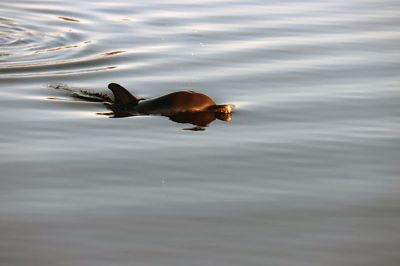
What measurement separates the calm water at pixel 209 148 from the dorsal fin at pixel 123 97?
0.25 metres

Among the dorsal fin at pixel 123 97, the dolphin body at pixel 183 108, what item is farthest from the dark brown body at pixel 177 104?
the dorsal fin at pixel 123 97

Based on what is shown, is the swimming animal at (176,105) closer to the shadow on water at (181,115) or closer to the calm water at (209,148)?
the shadow on water at (181,115)

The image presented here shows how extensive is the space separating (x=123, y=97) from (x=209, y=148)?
4.24ft

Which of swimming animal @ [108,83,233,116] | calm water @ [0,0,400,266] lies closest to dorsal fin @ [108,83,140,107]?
swimming animal @ [108,83,233,116]

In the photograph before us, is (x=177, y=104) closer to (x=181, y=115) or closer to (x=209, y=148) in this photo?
(x=181, y=115)

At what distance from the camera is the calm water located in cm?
452

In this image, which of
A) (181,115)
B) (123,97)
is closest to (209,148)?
(181,115)

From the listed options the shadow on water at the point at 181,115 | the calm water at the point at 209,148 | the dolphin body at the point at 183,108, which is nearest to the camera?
the calm water at the point at 209,148

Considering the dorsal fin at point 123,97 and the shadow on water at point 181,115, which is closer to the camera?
the shadow on water at point 181,115

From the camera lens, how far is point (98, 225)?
4.70 meters

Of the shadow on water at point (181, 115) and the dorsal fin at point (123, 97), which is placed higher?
the dorsal fin at point (123, 97)

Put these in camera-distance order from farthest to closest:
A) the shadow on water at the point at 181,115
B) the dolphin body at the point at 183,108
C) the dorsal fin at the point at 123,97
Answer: the dorsal fin at the point at 123,97
the dolphin body at the point at 183,108
the shadow on water at the point at 181,115

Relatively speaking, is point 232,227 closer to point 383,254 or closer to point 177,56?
point 383,254

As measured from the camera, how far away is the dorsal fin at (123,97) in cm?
729
